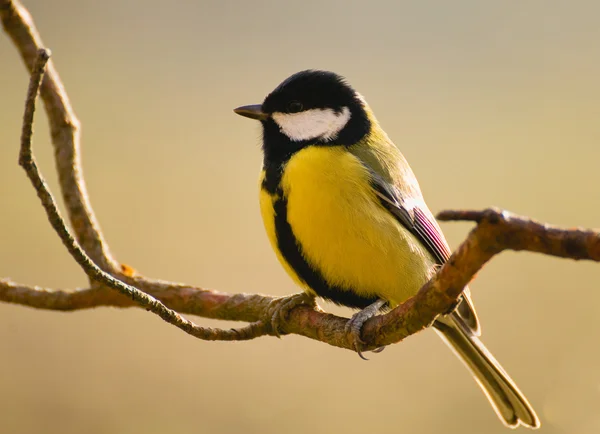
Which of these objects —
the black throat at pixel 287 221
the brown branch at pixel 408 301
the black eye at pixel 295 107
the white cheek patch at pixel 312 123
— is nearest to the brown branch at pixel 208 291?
the brown branch at pixel 408 301

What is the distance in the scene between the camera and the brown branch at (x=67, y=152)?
2250 mm

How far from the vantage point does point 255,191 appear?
452cm

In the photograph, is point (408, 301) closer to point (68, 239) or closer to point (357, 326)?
point (357, 326)

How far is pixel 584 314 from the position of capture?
4.07 meters

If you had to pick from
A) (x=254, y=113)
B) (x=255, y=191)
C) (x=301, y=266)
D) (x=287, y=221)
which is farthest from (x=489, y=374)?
(x=255, y=191)

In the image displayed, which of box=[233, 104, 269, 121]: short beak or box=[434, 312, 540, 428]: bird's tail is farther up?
box=[233, 104, 269, 121]: short beak

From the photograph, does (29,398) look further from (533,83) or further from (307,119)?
(533,83)

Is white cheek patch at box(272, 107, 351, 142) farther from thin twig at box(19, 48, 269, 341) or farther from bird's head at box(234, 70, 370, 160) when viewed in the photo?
thin twig at box(19, 48, 269, 341)

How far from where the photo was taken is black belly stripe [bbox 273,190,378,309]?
2148 millimetres

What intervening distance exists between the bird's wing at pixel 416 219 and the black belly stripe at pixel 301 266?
26cm

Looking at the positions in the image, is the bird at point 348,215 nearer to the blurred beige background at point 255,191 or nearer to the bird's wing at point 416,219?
the bird's wing at point 416,219

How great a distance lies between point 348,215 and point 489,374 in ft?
2.83

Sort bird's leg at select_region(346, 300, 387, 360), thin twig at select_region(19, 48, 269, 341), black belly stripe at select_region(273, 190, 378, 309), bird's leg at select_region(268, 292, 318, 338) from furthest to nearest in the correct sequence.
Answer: black belly stripe at select_region(273, 190, 378, 309), bird's leg at select_region(268, 292, 318, 338), bird's leg at select_region(346, 300, 387, 360), thin twig at select_region(19, 48, 269, 341)

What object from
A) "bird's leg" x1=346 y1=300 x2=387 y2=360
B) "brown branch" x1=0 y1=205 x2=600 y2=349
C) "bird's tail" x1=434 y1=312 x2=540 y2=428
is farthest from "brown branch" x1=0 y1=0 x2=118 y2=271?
"bird's tail" x1=434 y1=312 x2=540 y2=428
